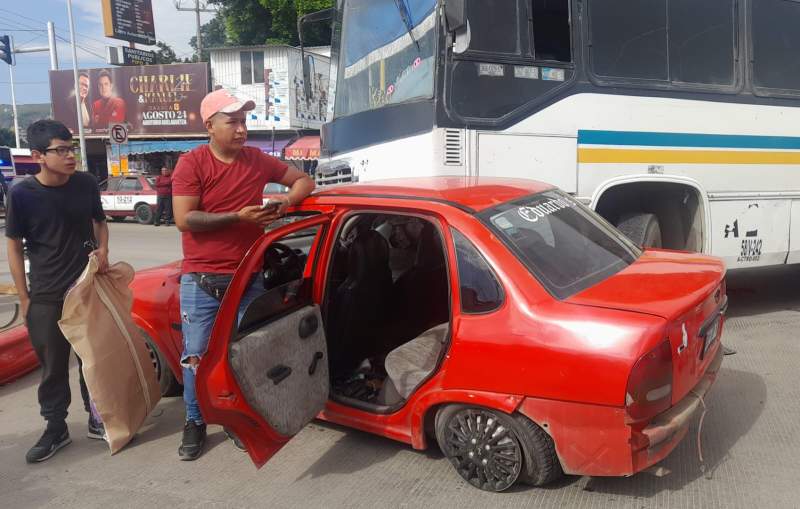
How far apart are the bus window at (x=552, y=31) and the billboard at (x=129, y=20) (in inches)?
1432

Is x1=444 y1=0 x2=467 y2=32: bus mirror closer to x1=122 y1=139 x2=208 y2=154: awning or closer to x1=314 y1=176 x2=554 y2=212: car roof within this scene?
x1=314 y1=176 x2=554 y2=212: car roof

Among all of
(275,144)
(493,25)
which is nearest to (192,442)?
(493,25)

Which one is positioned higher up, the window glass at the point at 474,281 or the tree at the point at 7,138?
the tree at the point at 7,138

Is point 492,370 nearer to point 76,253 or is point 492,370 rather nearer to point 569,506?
point 569,506

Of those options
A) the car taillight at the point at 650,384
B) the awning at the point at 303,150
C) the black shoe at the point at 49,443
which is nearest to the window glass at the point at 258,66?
the awning at the point at 303,150

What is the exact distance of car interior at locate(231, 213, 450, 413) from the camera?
3166 millimetres

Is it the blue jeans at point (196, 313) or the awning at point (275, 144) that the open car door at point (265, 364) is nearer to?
the blue jeans at point (196, 313)

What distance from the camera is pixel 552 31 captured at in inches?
190

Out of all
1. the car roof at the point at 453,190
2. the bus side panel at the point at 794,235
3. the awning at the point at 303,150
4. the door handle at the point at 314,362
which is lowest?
the door handle at the point at 314,362

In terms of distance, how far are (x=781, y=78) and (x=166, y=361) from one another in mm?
5847

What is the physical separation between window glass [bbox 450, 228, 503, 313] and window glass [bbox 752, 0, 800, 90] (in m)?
4.25

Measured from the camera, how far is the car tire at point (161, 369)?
13.0 feet

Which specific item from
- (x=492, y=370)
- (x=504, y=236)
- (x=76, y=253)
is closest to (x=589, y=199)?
(x=504, y=236)

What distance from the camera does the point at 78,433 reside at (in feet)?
12.4
